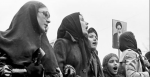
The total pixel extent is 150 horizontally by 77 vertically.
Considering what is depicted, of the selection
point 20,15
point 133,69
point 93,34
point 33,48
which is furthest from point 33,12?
point 133,69

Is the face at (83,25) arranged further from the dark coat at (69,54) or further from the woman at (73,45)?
the dark coat at (69,54)

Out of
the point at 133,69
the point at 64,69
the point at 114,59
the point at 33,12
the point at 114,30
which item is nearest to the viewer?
the point at 33,12

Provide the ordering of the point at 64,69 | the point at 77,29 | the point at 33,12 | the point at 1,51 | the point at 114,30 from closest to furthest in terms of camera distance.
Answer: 1. the point at 1,51
2. the point at 33,12
3. the point at 64,69
4. the point at 77,29
5. the point at 114,30

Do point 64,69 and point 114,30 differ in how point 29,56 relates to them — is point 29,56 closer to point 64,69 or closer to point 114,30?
point 64,69

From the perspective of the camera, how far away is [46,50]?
20.1 feet

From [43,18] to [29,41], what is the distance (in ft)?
2.03

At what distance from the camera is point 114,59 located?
972 centimetres

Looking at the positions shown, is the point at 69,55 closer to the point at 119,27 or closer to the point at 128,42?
the point at 128,42

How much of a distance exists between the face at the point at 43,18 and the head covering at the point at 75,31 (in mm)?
1123

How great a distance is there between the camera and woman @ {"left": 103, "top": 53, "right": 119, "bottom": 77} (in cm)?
948

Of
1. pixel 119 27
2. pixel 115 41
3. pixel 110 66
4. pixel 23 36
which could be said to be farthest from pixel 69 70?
pixel 119 27

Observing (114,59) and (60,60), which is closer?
(60,60)

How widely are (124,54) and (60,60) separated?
2.02m

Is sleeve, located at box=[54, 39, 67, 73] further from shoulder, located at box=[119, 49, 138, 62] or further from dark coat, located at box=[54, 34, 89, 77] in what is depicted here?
shoulder, located at box=[119, 49, 138, 62]
